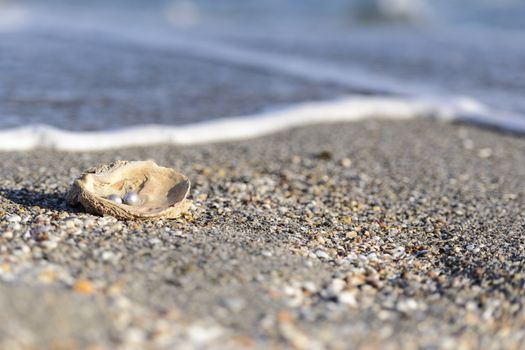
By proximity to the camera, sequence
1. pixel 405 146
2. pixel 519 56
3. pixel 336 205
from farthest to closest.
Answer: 1. pixel 519 56
2. pixel 405 146
3. pixel 336 205

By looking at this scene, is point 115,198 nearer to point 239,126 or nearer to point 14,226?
point 14,226

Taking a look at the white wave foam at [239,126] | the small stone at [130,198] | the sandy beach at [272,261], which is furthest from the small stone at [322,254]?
the white wave foam at [239,126]

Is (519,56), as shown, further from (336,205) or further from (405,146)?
(336,205)

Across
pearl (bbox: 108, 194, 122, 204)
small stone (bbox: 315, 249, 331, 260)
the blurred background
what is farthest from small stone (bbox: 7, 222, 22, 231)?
the blurred background

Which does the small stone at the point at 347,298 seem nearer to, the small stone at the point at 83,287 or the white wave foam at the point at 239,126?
the small stone at the point at 83,287

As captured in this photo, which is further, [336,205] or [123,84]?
[123,84]

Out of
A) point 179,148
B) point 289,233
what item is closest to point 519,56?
point 179,148

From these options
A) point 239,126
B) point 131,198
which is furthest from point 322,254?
point 239,126
